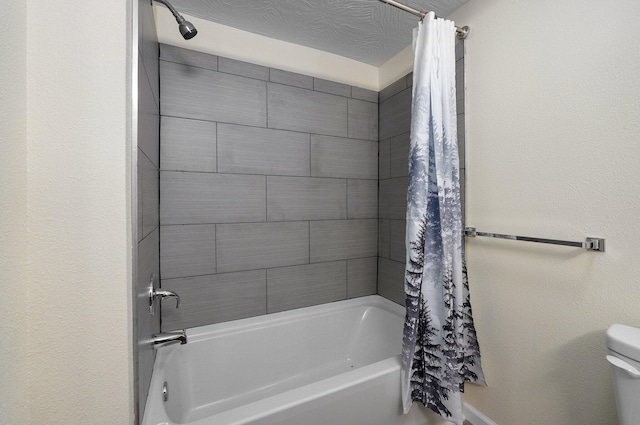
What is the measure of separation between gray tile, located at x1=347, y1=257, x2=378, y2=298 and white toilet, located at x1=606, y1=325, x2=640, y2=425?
1.45 metres

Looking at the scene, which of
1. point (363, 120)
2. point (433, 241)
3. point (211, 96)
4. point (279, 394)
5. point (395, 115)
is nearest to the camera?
point (279, 394)

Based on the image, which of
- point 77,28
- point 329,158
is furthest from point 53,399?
point 329,158

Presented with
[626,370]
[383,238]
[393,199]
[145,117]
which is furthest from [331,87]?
[626,370]

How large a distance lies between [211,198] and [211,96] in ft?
2.08

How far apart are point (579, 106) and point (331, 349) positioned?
76.4 inches

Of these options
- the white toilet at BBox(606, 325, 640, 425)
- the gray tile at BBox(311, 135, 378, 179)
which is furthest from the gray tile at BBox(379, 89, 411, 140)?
the white toilet at BBox(606, 325, 640, 425)

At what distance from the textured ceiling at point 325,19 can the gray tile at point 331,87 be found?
0.24 metres

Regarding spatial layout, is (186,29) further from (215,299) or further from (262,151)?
(215,299)

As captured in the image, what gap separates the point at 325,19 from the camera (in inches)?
65.3

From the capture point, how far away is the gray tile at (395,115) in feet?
6.45

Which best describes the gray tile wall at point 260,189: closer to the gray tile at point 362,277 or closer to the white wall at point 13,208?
the gray tile at point 362,277

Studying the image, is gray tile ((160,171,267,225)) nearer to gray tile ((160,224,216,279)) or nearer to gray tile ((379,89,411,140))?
gray tile ((160,224,216,279))

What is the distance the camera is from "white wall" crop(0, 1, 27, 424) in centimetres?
57

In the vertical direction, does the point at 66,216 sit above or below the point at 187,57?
below
